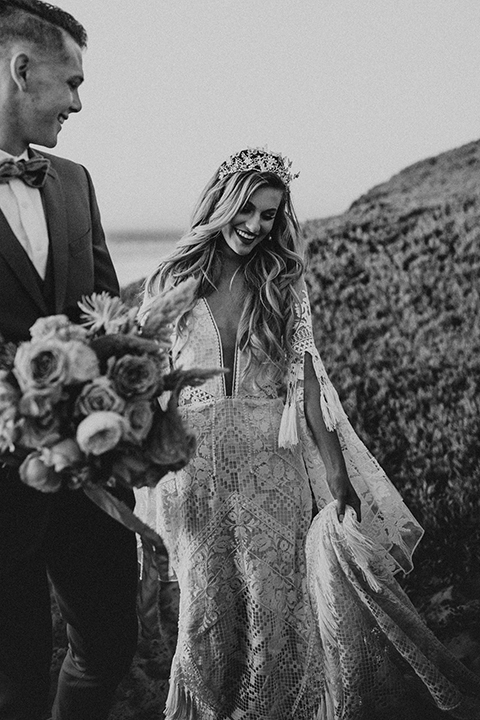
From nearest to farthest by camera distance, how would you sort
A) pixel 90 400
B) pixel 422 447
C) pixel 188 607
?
pixel 90 400 < pixel 188 607 < pixel 422 447

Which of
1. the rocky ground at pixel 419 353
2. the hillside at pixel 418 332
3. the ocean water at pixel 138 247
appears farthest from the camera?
the ocean water at pixel 138 247

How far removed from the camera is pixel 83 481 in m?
1.54

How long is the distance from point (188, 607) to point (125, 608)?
14.4 inches

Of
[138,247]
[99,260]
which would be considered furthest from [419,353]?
[99,260]

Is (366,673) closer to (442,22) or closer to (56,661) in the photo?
(56,661)

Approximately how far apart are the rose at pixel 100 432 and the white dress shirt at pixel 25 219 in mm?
538

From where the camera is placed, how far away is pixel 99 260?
2094 millimetres

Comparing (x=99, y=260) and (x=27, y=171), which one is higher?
(x=27, y=171)

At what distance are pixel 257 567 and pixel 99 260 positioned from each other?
3.28 ft

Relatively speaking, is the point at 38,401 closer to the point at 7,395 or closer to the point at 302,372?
the point at 7,395

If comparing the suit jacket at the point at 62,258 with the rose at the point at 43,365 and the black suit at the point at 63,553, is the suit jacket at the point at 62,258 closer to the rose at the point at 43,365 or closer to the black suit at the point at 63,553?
the black suit at the point at 63,553

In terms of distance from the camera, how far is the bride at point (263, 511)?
7.84ft

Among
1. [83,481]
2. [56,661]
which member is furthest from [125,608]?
[56,661]

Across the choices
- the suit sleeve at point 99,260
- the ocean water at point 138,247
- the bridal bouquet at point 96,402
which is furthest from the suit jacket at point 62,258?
the ocean water at point 138,247
